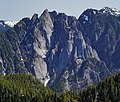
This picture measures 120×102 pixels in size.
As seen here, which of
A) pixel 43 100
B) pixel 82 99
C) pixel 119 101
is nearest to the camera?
pixel 119 101

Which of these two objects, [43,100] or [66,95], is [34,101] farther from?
[66,95]

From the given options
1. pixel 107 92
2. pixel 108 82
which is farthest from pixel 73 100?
pixel 108 82

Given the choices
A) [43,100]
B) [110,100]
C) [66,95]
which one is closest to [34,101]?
[43,100]

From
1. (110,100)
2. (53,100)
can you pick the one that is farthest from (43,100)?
(110,100)

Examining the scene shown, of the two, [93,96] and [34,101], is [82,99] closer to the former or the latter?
[93,96]

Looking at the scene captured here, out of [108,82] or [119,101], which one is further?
[108,82]

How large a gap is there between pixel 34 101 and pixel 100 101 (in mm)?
37610

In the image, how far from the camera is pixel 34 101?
199 meters

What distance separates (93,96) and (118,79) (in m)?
24.2

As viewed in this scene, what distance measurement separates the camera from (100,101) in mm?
173125

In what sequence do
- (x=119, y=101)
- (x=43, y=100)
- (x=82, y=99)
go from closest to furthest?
(x=119, y=101) → (x=82, y=99) → (x=43, y=100)

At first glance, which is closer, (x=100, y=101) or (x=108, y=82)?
(x=100, y=101)

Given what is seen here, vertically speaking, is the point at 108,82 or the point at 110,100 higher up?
the point at 108,82

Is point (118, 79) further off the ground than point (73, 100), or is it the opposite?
point (118, 79)
